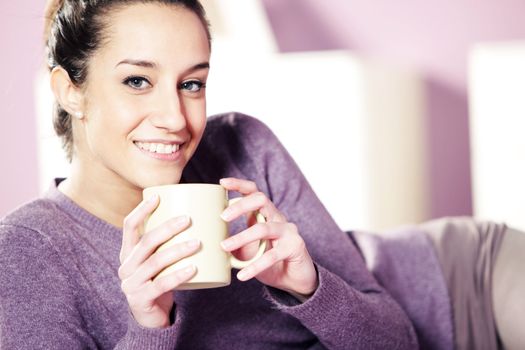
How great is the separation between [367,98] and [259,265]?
1.41 m

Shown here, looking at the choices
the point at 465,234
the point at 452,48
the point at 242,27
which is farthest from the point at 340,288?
the point at 452,48

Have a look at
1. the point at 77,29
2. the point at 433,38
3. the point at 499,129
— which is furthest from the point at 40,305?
the point at 433,38

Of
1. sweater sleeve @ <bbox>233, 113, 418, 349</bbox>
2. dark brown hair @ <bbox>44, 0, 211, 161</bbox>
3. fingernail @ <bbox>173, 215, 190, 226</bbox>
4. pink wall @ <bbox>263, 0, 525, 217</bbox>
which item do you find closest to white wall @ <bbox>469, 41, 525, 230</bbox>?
pink wall @ <bbox>263, 0, 525, 217</bbox>

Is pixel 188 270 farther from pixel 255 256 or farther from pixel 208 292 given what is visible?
pixel 208 292

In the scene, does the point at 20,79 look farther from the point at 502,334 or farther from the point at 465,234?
the point at 502,334

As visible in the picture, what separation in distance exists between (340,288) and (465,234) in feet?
2.14

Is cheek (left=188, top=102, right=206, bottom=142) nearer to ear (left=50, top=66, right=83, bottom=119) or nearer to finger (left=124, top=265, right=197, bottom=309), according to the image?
ear (left=50, top=66, right=83, bottom=119)

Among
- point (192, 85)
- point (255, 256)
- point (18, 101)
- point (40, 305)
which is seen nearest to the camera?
point (255, 256)

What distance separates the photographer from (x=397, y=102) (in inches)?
102

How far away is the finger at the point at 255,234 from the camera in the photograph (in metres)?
1.00

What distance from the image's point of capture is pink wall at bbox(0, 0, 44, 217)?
2.77 meters

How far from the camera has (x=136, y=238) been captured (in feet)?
A: 3.32

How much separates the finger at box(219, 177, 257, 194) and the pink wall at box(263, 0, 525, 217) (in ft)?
6.05

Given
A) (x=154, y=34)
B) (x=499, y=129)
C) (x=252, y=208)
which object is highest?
(x=154, y=34)
